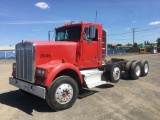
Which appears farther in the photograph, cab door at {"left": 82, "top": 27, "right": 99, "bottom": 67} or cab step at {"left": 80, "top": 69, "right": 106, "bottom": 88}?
cab door at {"left": 82, "top": 27, "right": 99, "bottom": 67}

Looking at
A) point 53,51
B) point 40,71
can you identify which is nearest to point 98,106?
point 40,71

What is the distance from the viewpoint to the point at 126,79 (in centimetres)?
1245

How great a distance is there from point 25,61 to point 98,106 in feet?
9.30

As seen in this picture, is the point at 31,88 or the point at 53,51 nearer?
the point at 31,88

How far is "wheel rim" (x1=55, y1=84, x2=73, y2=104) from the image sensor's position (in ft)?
22.9

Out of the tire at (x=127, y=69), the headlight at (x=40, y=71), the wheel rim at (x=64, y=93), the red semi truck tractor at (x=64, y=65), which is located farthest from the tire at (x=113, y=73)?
the headlight at (x=40, y=71)

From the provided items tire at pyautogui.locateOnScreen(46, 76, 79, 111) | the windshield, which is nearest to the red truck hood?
the windshield

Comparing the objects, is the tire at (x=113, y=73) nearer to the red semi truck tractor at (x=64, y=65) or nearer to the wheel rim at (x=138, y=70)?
the red semi truck tractor at (x=64, y=65)

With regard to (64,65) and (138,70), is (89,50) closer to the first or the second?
(64,65)

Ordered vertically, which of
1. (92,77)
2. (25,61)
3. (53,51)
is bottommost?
(92,77)

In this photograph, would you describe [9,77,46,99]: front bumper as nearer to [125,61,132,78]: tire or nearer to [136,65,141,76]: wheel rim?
[125,61,132,78]: tire

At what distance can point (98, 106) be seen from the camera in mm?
7406

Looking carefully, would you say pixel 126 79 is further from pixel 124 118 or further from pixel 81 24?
pixel 124 118

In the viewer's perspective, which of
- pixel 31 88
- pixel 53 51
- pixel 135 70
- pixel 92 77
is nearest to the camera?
pixel 31 88
